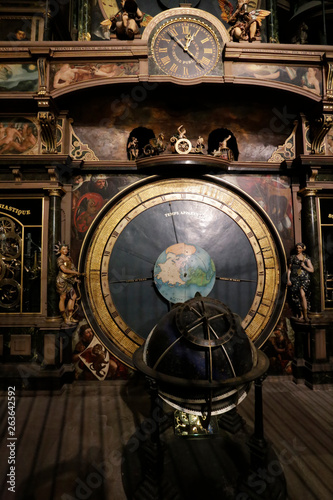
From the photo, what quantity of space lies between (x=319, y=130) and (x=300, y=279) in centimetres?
257

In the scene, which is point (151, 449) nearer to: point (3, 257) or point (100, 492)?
point (100, 492)

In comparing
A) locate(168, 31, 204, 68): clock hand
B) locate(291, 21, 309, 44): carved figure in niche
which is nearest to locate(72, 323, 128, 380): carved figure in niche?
locate(168, 31, 204, 68): clock hand

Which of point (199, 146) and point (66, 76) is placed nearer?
point (66, 76)

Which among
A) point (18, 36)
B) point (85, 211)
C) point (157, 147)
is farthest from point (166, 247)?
point (18, 36)

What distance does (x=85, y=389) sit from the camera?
449cm

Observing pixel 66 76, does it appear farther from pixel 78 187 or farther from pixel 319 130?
pixel 319 130

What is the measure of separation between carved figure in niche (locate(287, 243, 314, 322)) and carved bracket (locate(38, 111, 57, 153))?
177 inches

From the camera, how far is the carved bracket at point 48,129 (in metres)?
4.41

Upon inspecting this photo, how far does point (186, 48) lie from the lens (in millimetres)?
4504

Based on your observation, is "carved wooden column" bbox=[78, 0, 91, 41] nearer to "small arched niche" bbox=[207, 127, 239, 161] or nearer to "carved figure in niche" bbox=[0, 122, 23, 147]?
"carved figure in niche" bbox=[0, 122, 23, 147]

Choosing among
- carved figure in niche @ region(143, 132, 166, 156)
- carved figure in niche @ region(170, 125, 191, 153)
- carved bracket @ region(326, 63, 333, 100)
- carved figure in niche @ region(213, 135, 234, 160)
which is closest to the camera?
carved bracket @ region(326, 63, 333, 100)

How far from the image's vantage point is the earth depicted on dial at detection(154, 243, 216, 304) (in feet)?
15.3

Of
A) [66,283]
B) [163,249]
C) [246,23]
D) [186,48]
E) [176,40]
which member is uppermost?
[246,23]

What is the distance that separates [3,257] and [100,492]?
12.0ft
